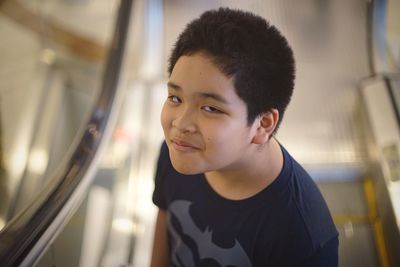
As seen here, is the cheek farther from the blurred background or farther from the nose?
the blurred background

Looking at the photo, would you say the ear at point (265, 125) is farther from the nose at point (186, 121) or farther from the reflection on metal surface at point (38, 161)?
the reflection on metal surface at point (38, 161)

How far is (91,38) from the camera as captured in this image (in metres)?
1.89

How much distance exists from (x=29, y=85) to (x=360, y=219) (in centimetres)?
184

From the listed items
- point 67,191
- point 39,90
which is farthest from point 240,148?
point 39,90

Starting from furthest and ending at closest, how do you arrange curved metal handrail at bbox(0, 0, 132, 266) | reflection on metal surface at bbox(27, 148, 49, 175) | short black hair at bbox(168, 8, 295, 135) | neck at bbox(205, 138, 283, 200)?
reflection on metal surface at bbox(27, 148, 49, 175), curved metal handrail at bbox(0, 0, 132, 266), neck at bbox(205, 138, 283, 200), short black hair at bbox(168, 8, 295, 135)

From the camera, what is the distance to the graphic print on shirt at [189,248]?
23.1 inches

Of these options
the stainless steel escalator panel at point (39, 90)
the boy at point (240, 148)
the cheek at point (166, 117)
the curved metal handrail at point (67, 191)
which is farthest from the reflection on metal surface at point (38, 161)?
the cheek at point (166, 117)

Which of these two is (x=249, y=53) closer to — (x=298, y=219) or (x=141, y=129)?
(x=298, y=219)

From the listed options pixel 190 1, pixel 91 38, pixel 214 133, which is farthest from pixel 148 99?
pixel 91 38

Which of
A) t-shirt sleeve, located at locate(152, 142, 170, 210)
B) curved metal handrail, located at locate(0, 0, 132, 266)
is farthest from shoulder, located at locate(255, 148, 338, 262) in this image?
curved metal handrail, located at locate(0, 0, 132, 266)

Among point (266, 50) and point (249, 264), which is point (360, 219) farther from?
point (266, 50)

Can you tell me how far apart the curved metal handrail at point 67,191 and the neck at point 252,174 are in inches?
15.1

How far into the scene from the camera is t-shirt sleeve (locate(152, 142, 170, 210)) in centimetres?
73

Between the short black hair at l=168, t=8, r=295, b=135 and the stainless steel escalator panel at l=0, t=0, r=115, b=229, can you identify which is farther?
the stainless steel escalator panel at l=0, t=0, r=115, b=229
